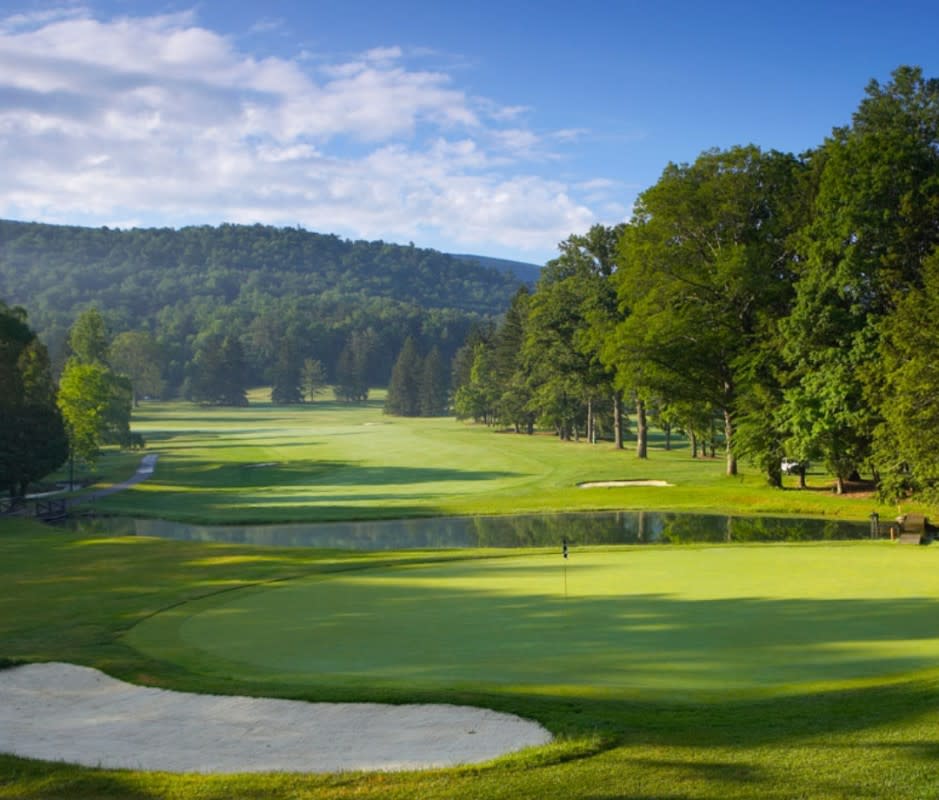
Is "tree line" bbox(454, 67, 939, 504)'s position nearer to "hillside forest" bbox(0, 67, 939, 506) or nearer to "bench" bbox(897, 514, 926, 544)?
"hillside forest" bbox(0, 67, 939, 506)

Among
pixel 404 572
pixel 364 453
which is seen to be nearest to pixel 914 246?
pixel 404 572

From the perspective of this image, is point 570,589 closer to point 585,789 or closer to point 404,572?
point 404,572

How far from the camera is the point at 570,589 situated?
59.8ft

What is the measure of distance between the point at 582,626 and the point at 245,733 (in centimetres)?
632

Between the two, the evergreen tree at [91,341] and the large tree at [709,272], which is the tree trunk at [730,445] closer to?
the large tree at [709,272]

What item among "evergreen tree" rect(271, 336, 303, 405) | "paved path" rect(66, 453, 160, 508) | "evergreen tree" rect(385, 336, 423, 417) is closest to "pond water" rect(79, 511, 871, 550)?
"paved path" rect(66, 453, 160, 508)

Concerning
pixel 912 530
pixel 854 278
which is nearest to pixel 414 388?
pixel 854 278

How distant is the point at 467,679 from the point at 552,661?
134 cm

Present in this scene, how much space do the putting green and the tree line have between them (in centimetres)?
1508

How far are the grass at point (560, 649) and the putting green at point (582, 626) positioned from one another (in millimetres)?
58

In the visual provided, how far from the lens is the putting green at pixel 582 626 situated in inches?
466

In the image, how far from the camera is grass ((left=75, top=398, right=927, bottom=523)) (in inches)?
1645

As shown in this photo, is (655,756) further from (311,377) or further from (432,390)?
(311,377)

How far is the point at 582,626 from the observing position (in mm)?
14492
